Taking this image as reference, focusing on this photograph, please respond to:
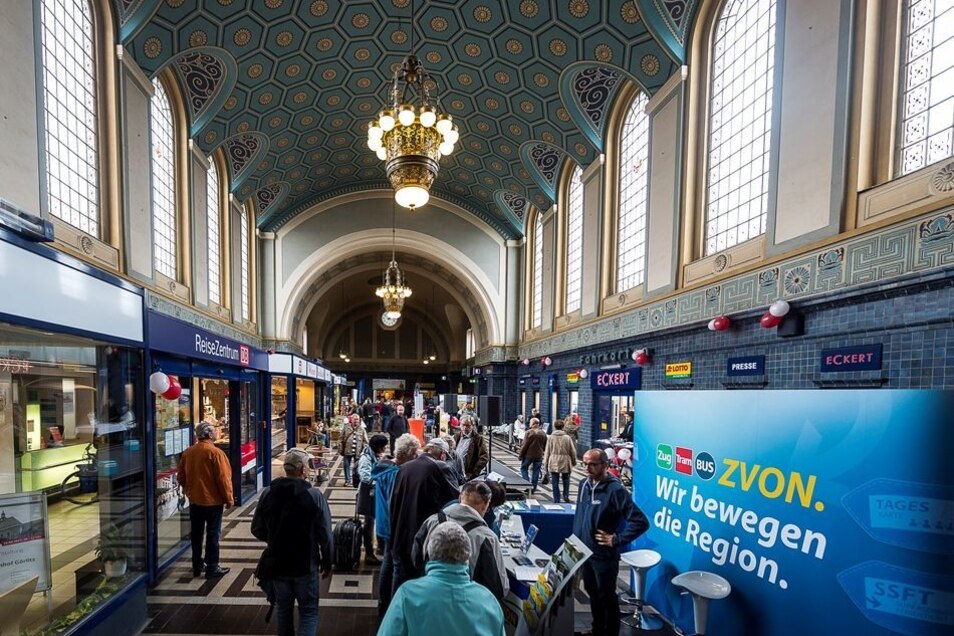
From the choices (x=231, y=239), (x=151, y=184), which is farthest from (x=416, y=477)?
(x=231, y=239)

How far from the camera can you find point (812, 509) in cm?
311

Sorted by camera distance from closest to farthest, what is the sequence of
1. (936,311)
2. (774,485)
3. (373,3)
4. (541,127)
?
(774,485), (936,311), (373,3), (541,127)

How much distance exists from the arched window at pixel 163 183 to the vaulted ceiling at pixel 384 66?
29.0 inches

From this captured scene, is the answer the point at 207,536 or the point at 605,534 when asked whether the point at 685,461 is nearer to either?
the point at 605,534

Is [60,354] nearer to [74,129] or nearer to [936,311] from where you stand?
[74,129]

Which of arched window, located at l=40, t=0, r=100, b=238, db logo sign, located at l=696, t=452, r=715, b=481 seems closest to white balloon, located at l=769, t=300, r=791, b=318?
db logo sign, located at l=696, t=452, r=715, b=481

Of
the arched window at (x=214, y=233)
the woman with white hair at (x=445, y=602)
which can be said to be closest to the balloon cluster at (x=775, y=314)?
the woman with white hair at (x=445, y=602)

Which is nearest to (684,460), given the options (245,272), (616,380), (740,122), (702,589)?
(702,589)

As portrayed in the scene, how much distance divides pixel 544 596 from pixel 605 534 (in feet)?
3.12

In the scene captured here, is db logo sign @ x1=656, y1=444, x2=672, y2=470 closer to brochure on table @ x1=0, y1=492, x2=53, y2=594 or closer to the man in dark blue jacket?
the man in dark blue jacket

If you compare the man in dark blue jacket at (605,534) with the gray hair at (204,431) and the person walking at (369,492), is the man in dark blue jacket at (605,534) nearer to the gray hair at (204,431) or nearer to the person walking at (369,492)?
the person walking at (369,492)

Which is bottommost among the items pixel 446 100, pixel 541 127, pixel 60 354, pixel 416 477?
pixel 416 477

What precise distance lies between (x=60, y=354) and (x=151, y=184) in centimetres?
736

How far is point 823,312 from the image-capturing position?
5.64m
